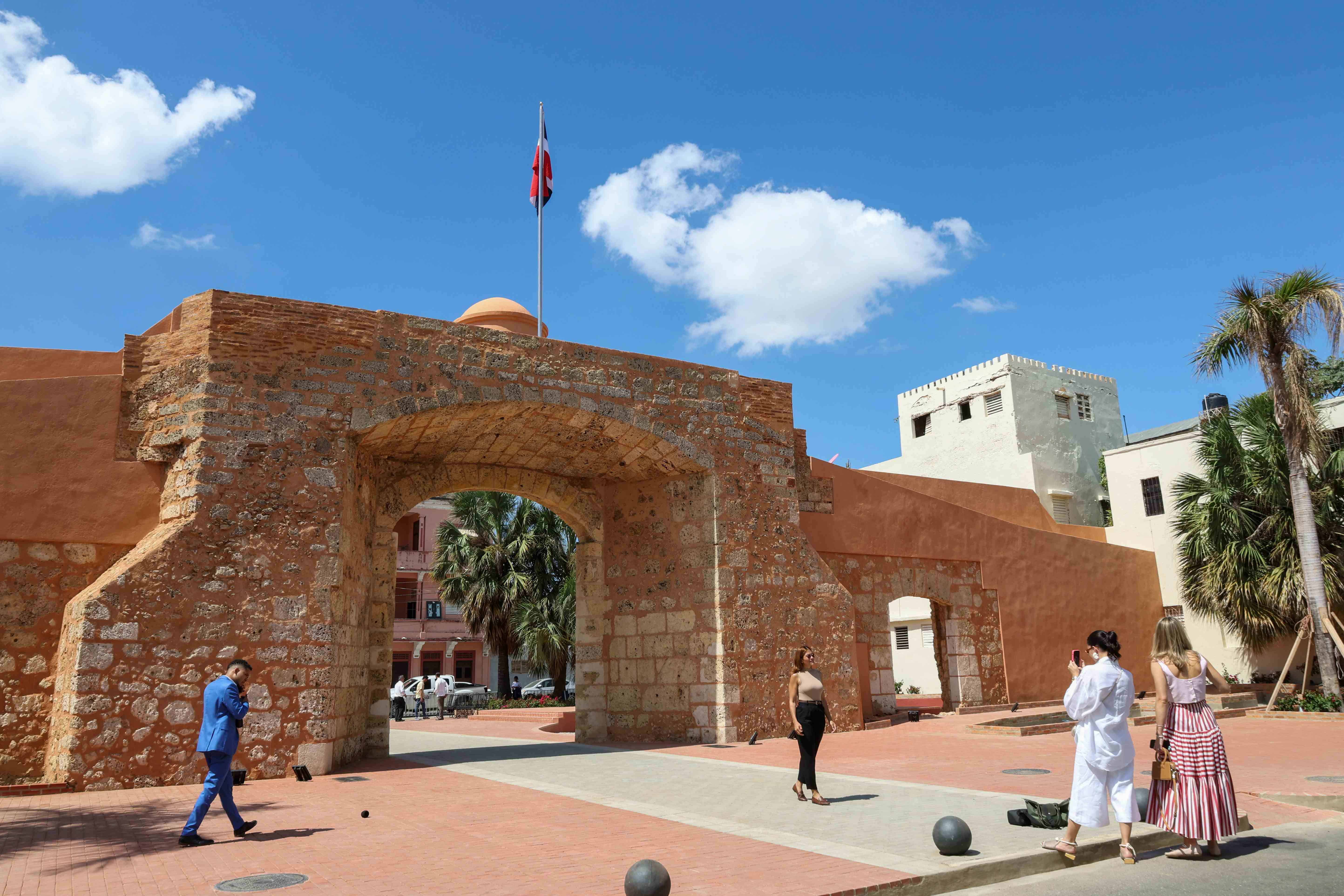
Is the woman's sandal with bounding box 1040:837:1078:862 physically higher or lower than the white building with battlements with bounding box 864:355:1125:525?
lower

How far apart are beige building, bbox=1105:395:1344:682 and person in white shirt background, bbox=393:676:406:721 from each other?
1779cm

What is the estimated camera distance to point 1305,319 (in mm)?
14656

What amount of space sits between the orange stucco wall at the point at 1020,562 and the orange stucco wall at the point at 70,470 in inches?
357

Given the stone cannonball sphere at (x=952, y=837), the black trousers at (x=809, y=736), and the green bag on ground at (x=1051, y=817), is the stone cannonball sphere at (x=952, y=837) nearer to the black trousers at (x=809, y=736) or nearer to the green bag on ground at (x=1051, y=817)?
the green bag on ground at (x=1051, y=817)

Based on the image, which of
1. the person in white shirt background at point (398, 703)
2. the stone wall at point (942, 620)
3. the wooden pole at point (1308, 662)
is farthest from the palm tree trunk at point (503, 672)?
the wooden pole at point (1308, 662)

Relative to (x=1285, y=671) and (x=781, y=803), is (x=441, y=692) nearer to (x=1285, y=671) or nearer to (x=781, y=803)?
(x=1285, y=671)

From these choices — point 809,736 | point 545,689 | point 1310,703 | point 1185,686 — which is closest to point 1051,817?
point 1185,686

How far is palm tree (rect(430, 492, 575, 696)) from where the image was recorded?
25.6 m

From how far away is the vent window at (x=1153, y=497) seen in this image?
21.2 meters

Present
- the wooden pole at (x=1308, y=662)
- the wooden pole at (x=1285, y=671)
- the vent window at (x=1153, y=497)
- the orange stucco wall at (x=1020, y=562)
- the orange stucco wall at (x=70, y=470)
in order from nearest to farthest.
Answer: the orange stucco wall at (x=70, y=470)
the wooden pole at (x=1285, y=671)
the wooden pole at (x=1308, y=662)
the orange stucco wall at (x=1020, y=562)
the vent window at (x=1153, y=497)

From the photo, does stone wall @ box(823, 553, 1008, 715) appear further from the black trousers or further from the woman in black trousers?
the black trousers

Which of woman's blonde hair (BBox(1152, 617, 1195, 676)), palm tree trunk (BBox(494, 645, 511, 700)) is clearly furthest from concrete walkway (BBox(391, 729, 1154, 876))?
palm tree trunk (BBox(494, 645, 511, 700))

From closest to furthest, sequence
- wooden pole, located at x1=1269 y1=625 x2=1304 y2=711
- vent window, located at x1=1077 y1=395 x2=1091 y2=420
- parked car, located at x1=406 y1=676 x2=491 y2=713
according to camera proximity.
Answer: wooden pole, located at x1=1269 y1=625 x2=1304 y2=711, parked car, located at x1=406 y1=676 x2=491 y2=713, vent window, located at x1=1077 y1=395 x2=1091 y2=420

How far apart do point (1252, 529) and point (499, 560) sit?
17.7 metres
